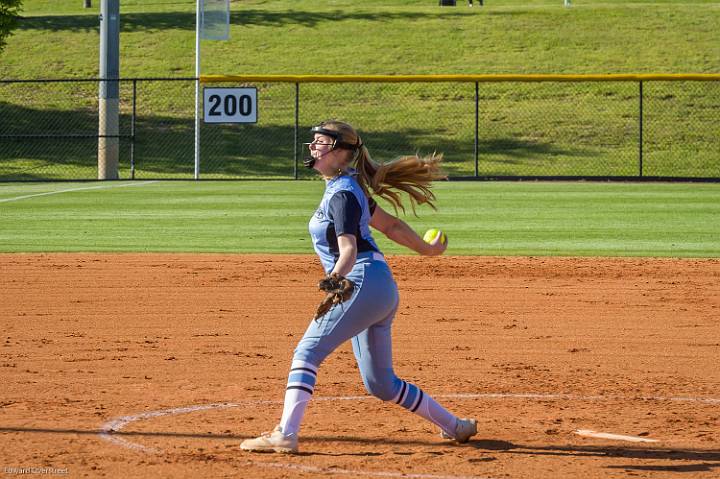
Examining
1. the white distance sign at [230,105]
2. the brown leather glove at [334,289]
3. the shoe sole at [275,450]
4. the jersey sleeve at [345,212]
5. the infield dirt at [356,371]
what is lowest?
the infield dirt at [356,371]

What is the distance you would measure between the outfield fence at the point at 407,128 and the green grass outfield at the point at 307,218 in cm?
644

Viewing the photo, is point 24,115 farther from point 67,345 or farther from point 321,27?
point 67,345

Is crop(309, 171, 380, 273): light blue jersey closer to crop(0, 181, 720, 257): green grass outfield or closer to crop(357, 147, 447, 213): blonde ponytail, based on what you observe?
crop(357, 147, 447, 213): blonde ponytail

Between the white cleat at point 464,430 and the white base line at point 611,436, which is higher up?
the white cleat at point 464,430

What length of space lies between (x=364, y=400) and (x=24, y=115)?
32.7 metres

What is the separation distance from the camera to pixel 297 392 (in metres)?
5.94

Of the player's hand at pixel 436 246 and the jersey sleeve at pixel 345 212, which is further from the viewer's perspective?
the player's hand at pixel 436 246

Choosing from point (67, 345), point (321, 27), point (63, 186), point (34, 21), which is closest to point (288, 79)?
point (63, 186)

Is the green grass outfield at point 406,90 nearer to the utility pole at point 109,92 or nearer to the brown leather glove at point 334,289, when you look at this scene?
the utility pole at point 109,92

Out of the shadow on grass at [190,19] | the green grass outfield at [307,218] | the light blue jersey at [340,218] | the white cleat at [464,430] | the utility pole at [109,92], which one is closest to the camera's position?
the light blue jersey at [340,218]

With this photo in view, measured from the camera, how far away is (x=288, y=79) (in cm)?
2567

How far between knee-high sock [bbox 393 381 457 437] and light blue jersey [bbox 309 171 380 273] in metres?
0.81

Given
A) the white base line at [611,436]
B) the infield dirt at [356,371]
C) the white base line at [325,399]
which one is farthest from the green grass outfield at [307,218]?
the white base line at [611,436]

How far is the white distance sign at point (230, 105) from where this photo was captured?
81.5 ft
